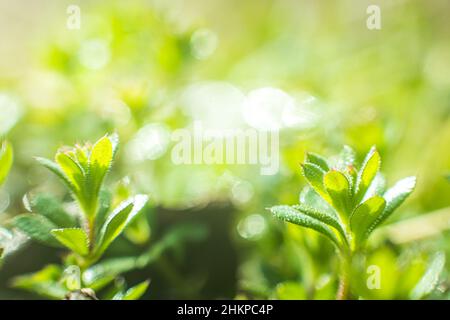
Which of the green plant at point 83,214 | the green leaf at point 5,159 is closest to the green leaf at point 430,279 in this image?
the green plant at point 83,214

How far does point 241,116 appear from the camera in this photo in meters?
1.14

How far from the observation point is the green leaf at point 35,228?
0.62 meters

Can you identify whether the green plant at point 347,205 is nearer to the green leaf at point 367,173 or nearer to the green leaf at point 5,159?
the green leaf at point 367,173

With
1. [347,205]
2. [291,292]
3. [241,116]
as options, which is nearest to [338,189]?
[347,205]

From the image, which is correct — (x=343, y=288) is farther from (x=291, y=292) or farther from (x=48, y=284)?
(x=48, y=284)

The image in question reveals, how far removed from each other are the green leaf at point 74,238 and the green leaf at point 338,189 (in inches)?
8.6

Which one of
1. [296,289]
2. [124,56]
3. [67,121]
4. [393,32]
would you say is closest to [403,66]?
[393,32]

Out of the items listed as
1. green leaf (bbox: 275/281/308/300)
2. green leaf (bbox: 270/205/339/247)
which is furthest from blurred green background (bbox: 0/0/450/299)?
green leaf (bbox: 270/205/339/247)

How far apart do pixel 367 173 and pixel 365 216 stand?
4 centimetres

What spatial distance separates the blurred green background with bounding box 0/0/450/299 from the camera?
787 millimetres

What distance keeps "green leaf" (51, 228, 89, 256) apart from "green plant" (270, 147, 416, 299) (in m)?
0.17

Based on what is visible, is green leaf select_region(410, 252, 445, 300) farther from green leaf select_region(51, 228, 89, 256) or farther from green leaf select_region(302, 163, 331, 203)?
green leaf select_region(51, 228, 89, 256)
